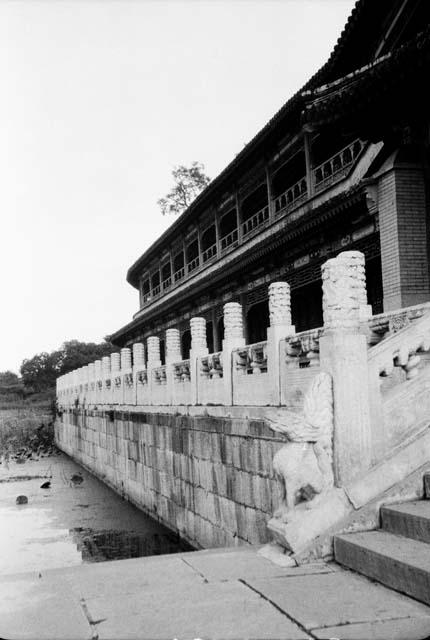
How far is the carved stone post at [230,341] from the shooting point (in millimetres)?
8578

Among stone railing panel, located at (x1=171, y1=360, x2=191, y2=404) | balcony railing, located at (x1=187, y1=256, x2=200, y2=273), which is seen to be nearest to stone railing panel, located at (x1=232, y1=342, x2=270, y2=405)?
stone railing panel, located at (x1=171, y1=360, x2=191, y2=404)

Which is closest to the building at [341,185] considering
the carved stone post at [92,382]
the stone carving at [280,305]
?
Result: the stone carving at [280,305]

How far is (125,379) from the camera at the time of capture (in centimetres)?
1566

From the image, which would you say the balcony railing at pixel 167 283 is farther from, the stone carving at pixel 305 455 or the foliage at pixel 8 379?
the foliage at pixel 8 379

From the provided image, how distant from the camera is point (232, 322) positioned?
8727 millimetres

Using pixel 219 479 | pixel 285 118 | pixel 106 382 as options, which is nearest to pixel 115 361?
pixel 106 382

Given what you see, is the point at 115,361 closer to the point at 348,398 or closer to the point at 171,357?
the point at 171,357

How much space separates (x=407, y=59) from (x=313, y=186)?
21.9 feet

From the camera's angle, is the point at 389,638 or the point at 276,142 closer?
the point at 389,638

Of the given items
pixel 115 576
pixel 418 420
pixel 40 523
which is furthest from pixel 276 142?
pixel 115 576

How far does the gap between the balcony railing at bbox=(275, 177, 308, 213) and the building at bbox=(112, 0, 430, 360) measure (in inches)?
1.7

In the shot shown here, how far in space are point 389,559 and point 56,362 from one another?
254 ft

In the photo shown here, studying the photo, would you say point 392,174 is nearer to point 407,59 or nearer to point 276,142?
point 407,59

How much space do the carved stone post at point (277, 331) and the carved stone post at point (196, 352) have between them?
271 cm
